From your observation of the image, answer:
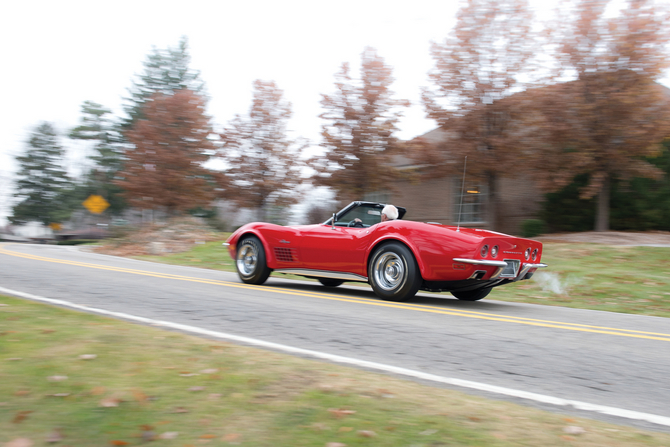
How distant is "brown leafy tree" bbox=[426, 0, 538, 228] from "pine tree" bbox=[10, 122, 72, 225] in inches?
1953

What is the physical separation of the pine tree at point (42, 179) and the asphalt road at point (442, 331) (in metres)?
54.2

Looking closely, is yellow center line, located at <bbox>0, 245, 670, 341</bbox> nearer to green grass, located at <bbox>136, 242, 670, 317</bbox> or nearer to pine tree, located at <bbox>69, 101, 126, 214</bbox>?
green grass, located at <bbox>136, 242, 670, 317</bbox>

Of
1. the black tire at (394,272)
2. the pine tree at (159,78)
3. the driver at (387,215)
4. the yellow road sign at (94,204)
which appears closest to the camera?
the black tire at (394,272)

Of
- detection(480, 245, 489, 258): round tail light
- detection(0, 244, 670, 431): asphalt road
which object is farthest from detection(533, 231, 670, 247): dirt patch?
detection(480, 245, 489, 258): round tail light

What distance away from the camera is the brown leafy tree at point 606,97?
51.4 feet

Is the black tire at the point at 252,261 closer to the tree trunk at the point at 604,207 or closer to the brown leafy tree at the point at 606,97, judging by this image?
the brown leafy tree at the point at 606,97

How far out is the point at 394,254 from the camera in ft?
23.7

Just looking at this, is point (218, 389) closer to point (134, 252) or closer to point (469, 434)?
point (469, 434)

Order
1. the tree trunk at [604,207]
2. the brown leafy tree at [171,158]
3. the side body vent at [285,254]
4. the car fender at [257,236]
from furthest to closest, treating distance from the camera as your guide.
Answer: the brown leafy tree at [171,158]
the tree trunk at [604,207]
the car fender at [257,236]
the side body vent at [285,254]

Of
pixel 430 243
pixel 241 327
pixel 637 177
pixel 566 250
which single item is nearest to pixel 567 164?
pixel 637 177

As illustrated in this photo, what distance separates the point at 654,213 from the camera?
17797mm

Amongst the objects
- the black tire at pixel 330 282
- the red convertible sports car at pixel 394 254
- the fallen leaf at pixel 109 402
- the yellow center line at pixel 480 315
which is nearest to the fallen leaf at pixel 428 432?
the fallen leaf at pixel 109 402

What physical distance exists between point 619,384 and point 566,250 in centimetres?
1110

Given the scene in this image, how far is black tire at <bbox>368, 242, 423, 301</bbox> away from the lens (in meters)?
7.05
